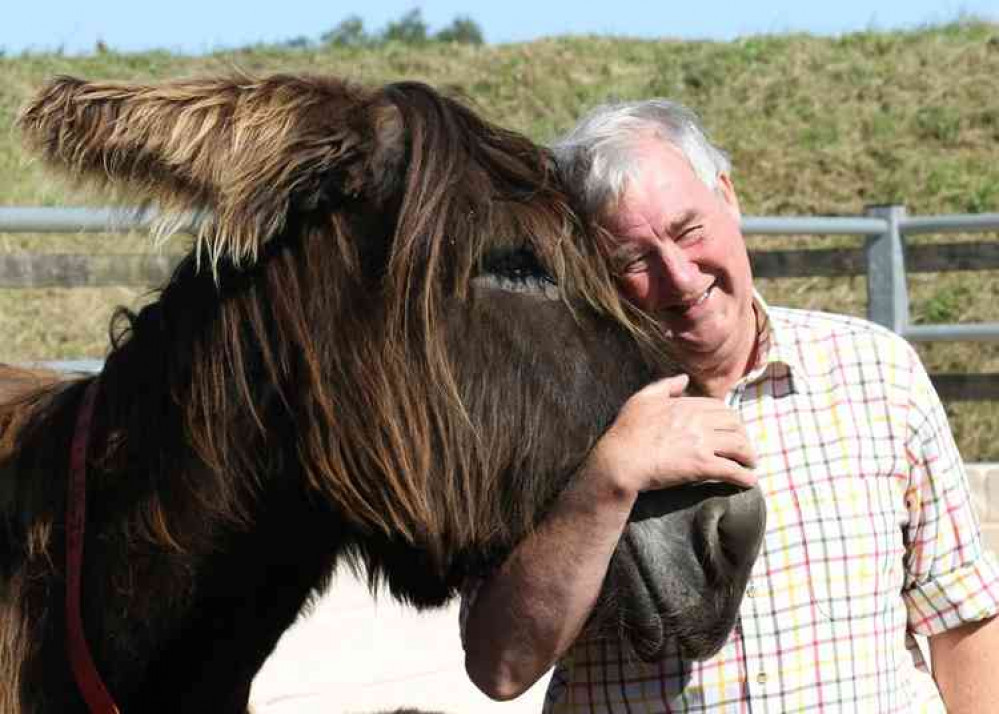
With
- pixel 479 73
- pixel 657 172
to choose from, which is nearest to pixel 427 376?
pixel 657 172

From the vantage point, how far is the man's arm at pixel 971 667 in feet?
9.03

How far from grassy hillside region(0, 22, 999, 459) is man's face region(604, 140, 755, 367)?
9724 millimetres

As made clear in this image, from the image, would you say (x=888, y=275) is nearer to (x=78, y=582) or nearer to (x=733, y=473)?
(x=733, y=473)

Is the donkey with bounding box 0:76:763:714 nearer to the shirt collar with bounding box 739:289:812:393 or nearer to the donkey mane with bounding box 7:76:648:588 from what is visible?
the donkey mane with bounding box 7:76:648:588

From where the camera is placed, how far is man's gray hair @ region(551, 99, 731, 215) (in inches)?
103

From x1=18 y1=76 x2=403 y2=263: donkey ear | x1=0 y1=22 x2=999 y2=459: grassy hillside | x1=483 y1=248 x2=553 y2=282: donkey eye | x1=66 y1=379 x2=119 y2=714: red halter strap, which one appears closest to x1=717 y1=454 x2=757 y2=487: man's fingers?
x1=483 y1=248 x2=553 y2=282: donkey eye

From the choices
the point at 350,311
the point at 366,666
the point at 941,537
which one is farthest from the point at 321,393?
the point at 366,666

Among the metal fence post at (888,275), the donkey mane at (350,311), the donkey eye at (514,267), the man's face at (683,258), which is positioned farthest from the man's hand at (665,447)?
the metal fence post at (888,275)

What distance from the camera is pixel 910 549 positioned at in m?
2.79

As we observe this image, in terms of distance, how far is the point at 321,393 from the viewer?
2.28m

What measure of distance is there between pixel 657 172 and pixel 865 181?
13.7 meters

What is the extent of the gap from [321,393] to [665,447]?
0.54 metres

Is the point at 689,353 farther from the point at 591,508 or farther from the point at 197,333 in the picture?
the point at 197,333

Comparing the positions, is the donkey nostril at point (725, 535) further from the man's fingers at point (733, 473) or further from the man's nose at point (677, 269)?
the man's nose at point (677, 269)
